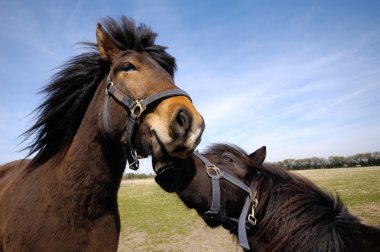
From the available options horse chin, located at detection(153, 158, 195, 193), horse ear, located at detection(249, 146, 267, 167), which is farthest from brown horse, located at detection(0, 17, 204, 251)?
horse ear, located at detection(249, 146, 267, 167)

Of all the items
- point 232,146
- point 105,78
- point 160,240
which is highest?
point 105,78

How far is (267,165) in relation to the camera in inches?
134

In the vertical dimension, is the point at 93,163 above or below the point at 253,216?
above

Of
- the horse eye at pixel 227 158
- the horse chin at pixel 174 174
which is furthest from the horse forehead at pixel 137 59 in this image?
the horse eye at pixel 227 158

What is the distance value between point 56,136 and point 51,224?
108cm

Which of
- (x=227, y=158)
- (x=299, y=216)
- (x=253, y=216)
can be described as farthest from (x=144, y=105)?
(x=299, y=216)

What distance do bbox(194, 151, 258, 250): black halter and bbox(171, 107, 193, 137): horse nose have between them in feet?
2.86

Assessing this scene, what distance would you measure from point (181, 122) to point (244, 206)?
129 centimetres

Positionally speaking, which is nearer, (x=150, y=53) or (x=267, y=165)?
(x=150, y=53)

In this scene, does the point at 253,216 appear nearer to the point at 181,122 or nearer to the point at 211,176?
the point at 211,176

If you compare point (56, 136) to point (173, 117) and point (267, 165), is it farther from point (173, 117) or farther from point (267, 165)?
point (267, 165)

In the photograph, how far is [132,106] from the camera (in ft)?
8.56

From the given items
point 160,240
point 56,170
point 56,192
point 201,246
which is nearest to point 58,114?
point 56,170

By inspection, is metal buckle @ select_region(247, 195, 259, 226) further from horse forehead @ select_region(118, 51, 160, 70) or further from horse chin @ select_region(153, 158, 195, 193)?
horse forehead @ select_region(118, 51, 160, 70)
